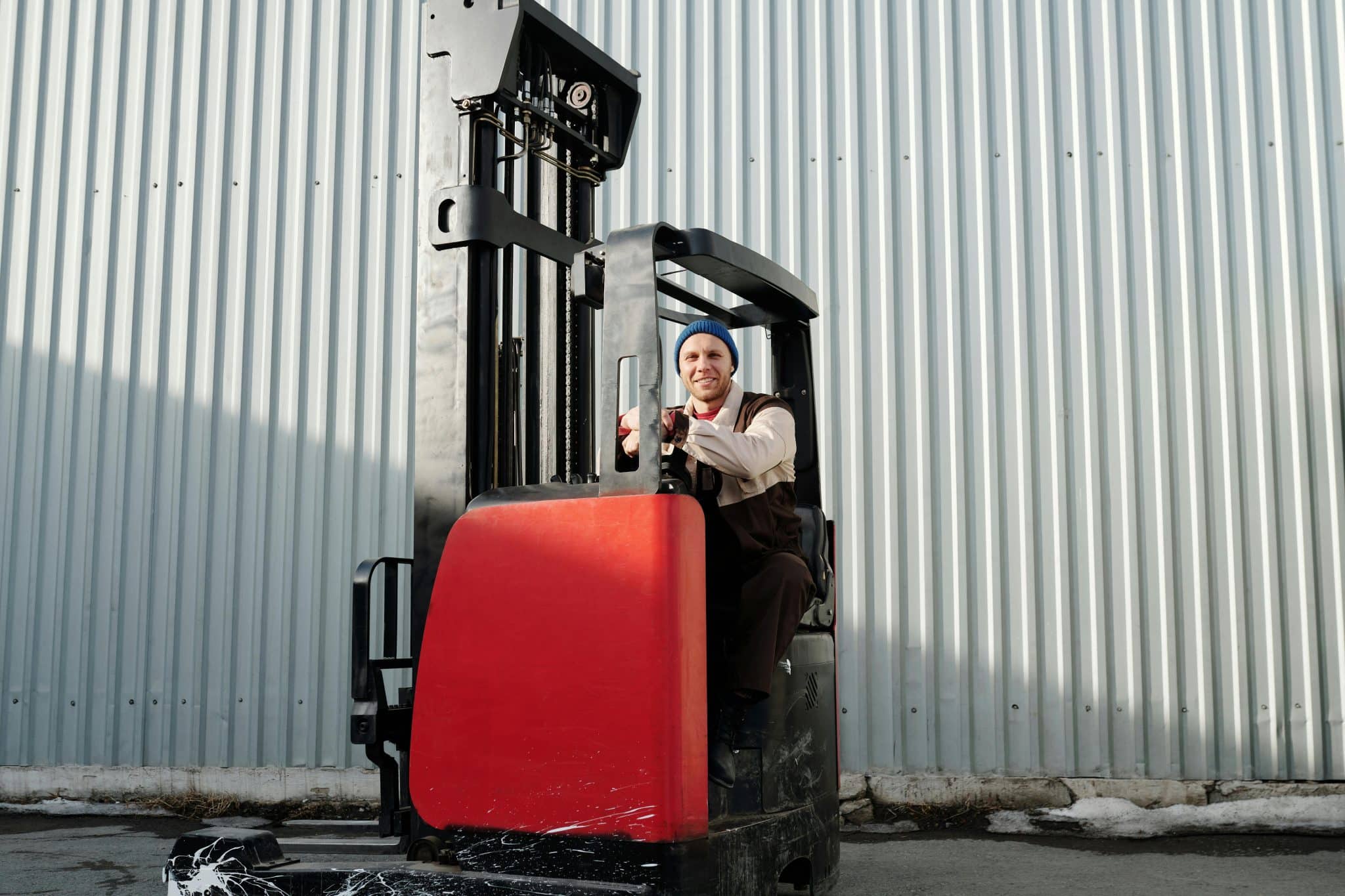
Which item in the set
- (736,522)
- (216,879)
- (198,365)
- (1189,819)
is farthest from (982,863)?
(198,365)

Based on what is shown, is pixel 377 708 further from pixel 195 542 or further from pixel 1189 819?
pixel 1189 819

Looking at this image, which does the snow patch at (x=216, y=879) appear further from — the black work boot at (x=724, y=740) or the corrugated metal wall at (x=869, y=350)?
the corrugated metal wall at (x=869, y=350)

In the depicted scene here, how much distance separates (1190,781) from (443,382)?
4.55 m

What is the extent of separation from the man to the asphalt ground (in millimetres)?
1641

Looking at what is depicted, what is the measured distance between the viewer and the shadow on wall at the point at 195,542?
618 centimetres

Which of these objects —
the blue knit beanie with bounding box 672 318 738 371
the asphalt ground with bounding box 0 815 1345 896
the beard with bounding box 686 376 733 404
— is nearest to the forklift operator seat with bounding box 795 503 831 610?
the beard with bounding box 686 376 733 404

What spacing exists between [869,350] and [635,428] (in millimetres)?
3157

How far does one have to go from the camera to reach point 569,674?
2734mm

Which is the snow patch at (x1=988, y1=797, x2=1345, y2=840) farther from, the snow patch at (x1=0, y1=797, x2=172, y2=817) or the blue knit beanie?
the snow patch at (x1=0, y1=797, x2=172, y2=817)

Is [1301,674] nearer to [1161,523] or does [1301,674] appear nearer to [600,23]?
[1161,523]

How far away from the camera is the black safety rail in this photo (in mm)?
3082

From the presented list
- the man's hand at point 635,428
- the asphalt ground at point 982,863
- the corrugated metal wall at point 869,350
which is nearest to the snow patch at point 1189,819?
the asphalt ground at point 982,863

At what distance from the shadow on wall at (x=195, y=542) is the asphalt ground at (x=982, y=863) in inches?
25.7

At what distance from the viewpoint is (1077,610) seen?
5.73m
